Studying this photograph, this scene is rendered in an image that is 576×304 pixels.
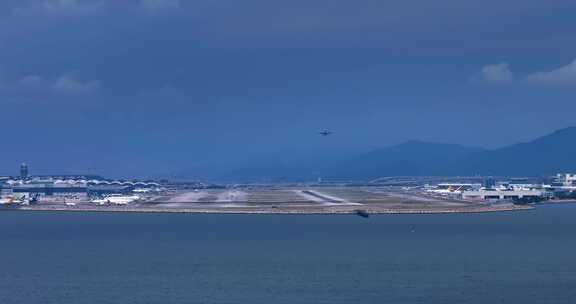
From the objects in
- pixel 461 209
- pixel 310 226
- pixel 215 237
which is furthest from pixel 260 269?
pixel 461 209

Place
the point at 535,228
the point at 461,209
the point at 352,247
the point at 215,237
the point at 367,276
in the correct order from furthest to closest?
the point at 461,209, the point at 535,228, the point at 215,237, the point at 352,247, the point at 367,276

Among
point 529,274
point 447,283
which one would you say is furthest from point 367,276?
point 529,274

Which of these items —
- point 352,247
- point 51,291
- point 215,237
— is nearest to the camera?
point 51,291

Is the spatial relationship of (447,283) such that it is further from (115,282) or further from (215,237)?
(215,237)

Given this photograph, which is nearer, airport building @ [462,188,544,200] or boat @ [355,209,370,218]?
boat @ [355,209,370,218]

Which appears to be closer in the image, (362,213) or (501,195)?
(362,213)

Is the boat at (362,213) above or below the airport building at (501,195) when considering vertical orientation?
below

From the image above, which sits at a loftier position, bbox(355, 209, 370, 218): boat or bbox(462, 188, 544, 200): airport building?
bbox(462, 188, 544, 200): airport building

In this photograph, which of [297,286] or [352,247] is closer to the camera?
[297,286]

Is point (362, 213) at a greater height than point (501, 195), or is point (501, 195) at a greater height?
point (501, 195)

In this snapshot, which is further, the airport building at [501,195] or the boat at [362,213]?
the airport building at [501,195]
